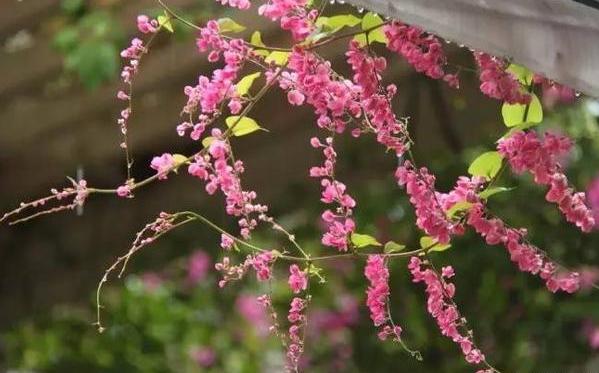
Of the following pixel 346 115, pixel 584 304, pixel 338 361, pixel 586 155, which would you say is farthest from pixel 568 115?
pixel 346 115

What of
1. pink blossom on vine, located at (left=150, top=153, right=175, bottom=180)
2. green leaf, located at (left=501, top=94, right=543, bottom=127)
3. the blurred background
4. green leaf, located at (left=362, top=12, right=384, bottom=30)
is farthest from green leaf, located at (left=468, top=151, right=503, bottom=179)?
the blurred background

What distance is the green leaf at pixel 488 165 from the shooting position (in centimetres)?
83

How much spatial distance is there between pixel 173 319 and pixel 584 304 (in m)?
0.85

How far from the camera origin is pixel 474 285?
1.83 m

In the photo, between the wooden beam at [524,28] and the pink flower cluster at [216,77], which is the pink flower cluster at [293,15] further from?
the wooden beam at [524,28]

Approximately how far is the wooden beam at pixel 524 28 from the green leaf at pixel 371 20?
0.16 metres

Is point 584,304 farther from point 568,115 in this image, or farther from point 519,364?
point 568,115

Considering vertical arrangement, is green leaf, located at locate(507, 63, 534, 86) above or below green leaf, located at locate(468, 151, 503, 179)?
above

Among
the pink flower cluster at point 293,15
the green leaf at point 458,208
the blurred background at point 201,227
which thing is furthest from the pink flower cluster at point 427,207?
the blurred background at point 201,227

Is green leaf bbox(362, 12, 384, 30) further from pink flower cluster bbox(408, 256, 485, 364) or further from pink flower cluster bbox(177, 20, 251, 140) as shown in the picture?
pink flower cluster bbox(408, 256, 485, 364)

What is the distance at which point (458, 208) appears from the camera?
0.83 m

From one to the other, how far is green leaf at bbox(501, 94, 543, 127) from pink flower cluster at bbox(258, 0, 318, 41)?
16cm

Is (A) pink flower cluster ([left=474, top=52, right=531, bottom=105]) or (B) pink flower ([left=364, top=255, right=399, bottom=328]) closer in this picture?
(A) pink flower cluster ([left=474, top=52, right=531, bottom=105])

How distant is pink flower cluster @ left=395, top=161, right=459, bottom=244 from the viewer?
80cm
